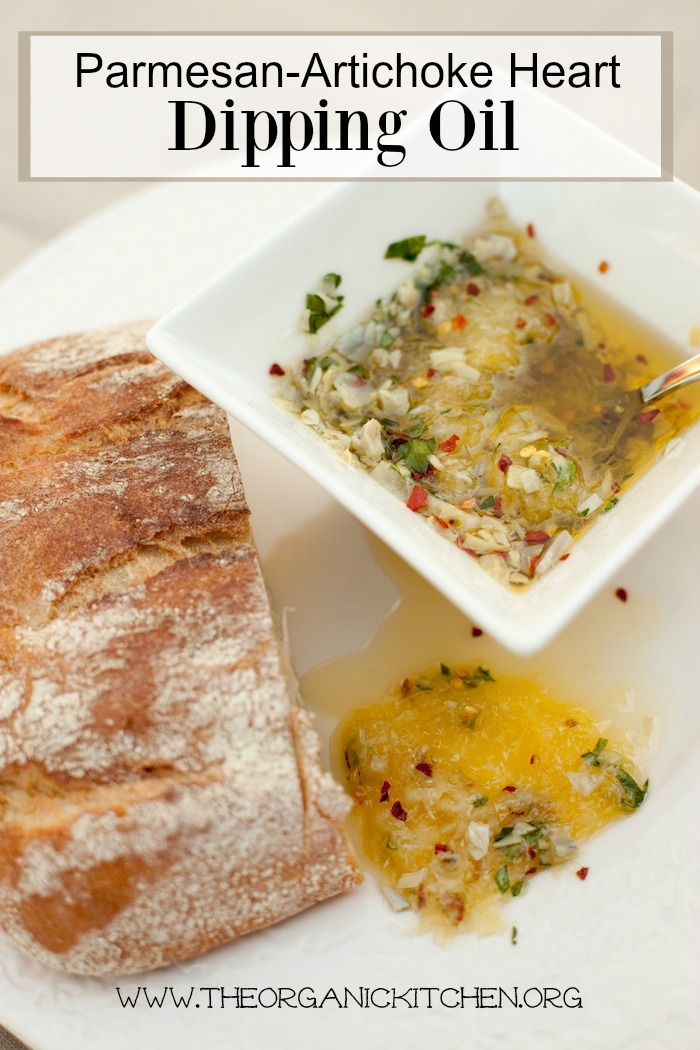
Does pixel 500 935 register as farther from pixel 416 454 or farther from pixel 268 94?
pixel 268 94

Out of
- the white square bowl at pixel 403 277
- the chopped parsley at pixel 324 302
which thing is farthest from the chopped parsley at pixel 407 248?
the chopped parsley at pixel 324 302

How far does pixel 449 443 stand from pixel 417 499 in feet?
0.78

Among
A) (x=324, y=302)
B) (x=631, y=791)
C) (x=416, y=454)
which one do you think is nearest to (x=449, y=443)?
(x=416, y=454)

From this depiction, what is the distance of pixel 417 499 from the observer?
2422 mm

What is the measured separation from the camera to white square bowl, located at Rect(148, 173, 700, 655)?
2.15m

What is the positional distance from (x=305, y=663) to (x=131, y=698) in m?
0.70

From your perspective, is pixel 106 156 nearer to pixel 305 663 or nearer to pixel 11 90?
pixel 11 90

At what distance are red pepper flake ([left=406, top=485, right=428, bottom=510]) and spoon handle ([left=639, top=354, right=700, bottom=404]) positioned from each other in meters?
0.69

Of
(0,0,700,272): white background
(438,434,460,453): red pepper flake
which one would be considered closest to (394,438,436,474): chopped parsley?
(438,434,460,453): red pepper flake

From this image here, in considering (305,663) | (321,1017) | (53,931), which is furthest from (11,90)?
(321,1017)

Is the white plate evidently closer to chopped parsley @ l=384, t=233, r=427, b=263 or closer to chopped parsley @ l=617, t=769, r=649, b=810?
chopped parsley @ l=617, t=769, r=649, b=810

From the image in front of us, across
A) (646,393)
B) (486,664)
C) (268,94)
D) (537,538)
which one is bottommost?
(486,664)

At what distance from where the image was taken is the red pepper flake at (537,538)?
2404 millimetres

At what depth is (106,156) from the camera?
3961mm
